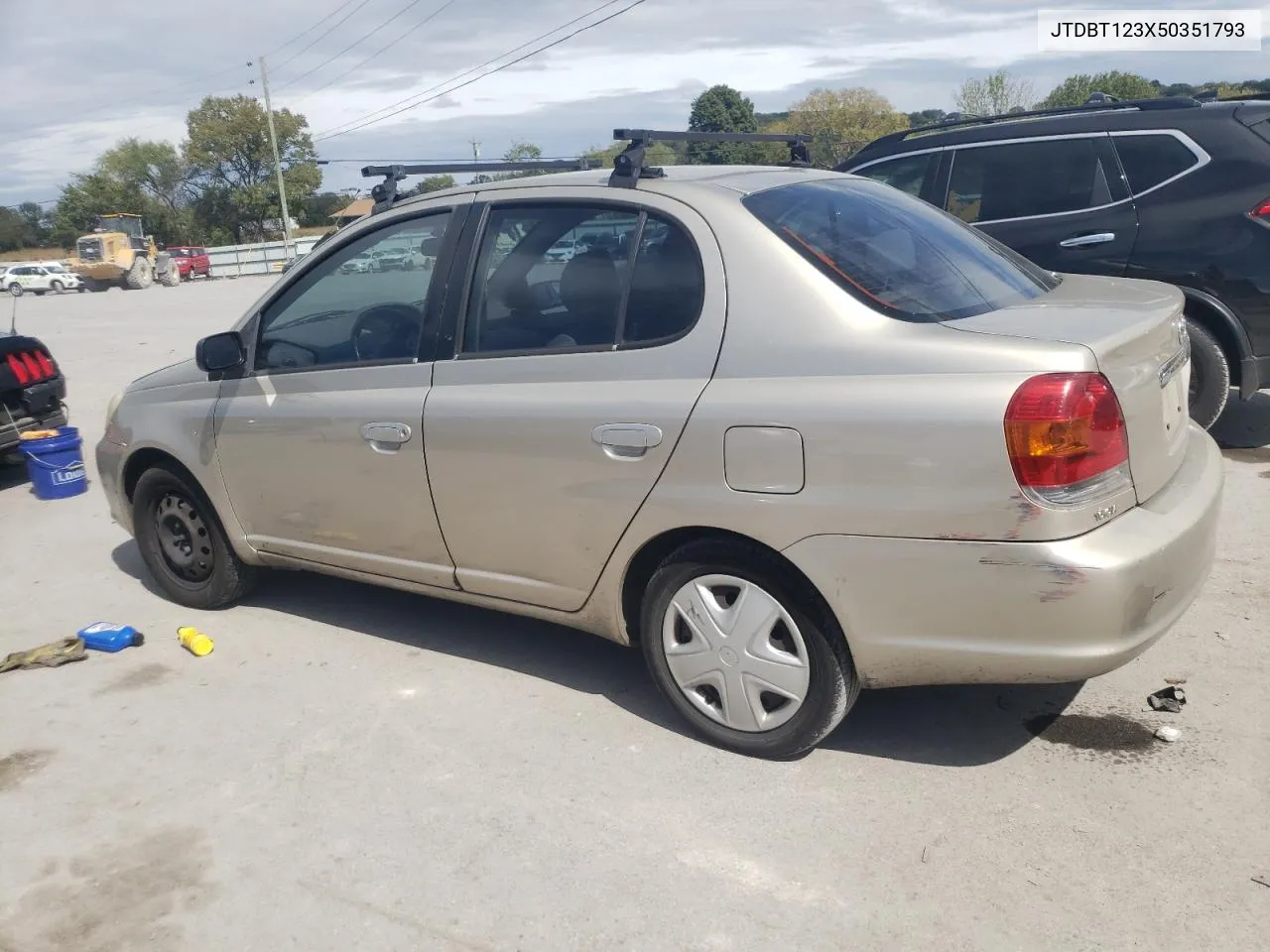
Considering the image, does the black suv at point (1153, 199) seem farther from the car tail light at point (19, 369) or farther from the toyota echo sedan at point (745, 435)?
the car tail light at point (19, 369)

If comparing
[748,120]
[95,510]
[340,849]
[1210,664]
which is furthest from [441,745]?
[748,120]

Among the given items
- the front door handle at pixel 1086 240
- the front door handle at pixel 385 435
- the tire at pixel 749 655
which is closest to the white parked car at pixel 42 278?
the front door handle at pixel 1086 240

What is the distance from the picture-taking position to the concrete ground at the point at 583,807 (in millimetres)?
2736

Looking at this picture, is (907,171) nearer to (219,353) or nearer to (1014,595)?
(219,353)

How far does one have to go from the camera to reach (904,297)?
10.5 feet

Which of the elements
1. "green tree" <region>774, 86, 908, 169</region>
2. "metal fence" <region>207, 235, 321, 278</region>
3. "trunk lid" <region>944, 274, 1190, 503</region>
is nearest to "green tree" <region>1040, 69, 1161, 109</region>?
"green tree" <region>774, 86, 908, 169</region>

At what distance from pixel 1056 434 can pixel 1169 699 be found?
1376 mm

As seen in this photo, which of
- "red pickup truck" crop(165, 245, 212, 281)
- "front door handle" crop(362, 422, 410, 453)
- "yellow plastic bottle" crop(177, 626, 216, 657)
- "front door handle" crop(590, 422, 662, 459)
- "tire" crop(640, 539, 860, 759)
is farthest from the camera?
"red pickup truck" crop(165, 245, 212, 281)

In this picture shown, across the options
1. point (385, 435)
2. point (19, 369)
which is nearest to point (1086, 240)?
point (385, 435)

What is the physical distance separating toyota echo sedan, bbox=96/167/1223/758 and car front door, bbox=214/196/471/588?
0.01 m

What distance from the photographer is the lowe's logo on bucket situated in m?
7.51

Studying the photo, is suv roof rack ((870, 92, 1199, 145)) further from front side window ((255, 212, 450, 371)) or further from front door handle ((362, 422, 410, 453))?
front door handle ((362, 422, 410, 453))

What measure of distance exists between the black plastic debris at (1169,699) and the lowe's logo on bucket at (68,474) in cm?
689

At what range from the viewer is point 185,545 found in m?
5.16
